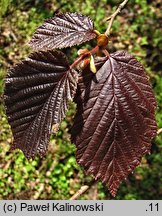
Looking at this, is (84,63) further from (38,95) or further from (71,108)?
(71,108)

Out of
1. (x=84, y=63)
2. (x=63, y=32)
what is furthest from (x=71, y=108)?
(x=84, y=63)

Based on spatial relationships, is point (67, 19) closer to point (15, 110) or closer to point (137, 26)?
point (15, 110)

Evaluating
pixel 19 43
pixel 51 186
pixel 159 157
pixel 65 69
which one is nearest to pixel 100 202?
pixel 51 186

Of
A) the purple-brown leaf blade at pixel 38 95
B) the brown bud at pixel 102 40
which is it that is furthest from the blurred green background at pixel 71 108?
the brown bud at pixel 102 40

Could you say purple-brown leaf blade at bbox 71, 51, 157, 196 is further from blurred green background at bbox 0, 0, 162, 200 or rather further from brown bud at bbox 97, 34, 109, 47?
blurred green background at bbox 0, 0, 162, 200

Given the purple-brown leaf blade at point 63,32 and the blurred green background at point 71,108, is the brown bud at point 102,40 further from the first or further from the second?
the blurred green background at point 71,108

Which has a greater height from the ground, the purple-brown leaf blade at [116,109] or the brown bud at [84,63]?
the brown bud at [84,63]

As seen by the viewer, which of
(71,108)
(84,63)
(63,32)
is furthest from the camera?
(71,108)

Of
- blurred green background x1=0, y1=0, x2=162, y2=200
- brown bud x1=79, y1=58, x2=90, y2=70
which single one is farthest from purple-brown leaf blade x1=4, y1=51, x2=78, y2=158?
blurred green background x1=0, y1=0, x2=162, y2=200
